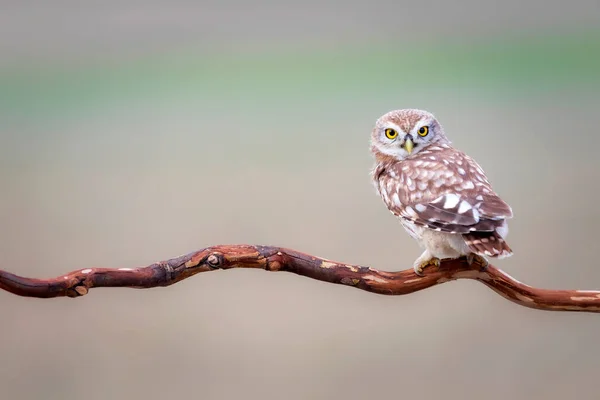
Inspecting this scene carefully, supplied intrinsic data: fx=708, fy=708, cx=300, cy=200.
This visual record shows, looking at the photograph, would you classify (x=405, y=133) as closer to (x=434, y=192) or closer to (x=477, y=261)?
(x=434, y=192)

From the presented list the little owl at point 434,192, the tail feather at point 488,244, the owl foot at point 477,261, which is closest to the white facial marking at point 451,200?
the little owl at point 434,192

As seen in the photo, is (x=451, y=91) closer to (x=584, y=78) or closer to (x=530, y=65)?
(x=530, y=65)

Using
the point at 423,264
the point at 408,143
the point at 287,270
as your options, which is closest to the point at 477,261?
the point at 423,264

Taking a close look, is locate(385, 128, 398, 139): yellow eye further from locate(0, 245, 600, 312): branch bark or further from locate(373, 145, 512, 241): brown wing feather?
locate(0, 245, 600, 312): branch bark

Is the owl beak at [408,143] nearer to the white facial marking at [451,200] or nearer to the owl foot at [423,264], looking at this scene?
the white facial marking at [451,200]

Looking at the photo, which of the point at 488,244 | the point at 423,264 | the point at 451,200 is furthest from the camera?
the point at 423,264

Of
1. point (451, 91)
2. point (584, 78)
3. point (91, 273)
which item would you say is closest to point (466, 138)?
point (451, 91)

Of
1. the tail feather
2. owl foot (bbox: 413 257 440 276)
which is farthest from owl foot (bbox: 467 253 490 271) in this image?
the tail feather
